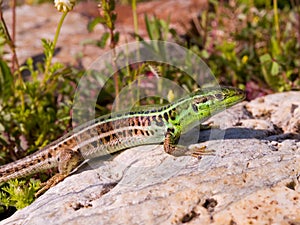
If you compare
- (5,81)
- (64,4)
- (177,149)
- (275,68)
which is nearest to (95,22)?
(64,4)

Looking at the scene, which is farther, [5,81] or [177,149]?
[5,81]

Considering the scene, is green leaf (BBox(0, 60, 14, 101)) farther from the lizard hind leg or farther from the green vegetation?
the lizard hind leg

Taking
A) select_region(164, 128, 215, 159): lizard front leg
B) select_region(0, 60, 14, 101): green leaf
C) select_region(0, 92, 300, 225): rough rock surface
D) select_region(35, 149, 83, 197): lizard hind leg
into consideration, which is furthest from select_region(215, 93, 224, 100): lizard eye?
select_region(0, 60, 14, 101): green leaf

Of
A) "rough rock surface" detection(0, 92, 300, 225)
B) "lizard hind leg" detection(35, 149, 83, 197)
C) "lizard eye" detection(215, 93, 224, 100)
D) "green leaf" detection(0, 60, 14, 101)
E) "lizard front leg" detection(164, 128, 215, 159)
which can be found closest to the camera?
"rough rock surface" detection(0, 92, 300, 225)

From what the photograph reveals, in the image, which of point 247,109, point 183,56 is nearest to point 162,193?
point 247,109

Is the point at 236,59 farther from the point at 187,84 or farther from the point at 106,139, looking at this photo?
the point at 106,139

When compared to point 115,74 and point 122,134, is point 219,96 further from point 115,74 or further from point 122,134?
point 115,74
